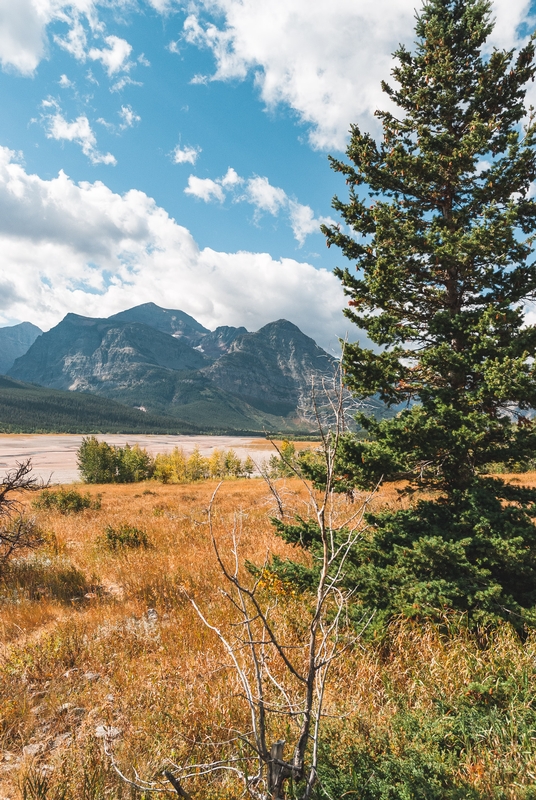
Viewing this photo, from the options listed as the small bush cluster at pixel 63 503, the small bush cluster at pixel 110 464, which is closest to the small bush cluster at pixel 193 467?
the small bush cluster at pixel 110 464

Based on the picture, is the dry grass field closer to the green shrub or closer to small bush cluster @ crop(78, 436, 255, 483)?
the green shrub

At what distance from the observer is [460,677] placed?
13.7 ft

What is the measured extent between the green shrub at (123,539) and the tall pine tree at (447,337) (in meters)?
6.03

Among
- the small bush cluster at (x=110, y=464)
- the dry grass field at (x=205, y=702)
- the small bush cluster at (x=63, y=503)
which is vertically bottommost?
the small bush cluster at (x=110, y=464)

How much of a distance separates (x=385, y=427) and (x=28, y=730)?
507 cm

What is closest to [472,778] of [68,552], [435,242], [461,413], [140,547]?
[461,413]

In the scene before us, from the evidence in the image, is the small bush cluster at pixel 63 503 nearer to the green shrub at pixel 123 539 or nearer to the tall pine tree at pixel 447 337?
the green shrub at pixel 123 539

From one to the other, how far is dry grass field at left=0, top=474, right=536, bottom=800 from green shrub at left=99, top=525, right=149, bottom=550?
11.0ft

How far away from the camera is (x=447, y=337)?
5602mm

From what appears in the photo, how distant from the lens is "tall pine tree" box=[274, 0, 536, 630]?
15.1ft

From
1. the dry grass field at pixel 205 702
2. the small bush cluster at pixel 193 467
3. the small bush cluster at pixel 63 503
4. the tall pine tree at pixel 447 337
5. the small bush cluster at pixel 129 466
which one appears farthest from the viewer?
the small bush cluster at pixel 129 466

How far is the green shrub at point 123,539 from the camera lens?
9.91 meters

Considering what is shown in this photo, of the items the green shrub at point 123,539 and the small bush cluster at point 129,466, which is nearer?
the green shrub at point 123,539

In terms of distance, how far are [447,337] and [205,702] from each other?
17.9 ft
